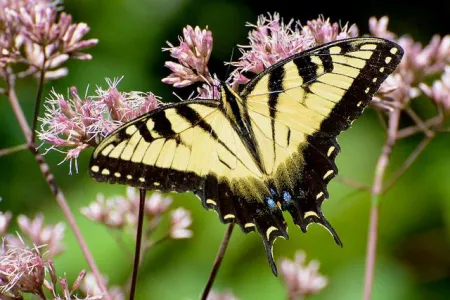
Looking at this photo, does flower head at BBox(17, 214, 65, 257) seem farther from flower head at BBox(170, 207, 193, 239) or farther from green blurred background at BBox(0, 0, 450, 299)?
green blurred background at BBox(0, 0, 450, 299)

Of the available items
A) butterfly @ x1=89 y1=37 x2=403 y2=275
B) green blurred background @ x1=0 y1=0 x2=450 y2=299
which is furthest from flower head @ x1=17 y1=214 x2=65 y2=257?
green blurred background @ x1=0 y1=0 x2=450 y2=299

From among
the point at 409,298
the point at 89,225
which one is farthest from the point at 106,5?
the point at 409,298

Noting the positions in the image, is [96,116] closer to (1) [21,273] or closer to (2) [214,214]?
(1) [21,273]

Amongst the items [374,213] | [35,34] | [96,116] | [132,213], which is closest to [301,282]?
[374,213]

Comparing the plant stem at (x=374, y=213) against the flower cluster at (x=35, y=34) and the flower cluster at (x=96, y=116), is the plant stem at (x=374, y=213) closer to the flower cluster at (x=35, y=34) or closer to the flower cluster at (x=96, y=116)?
the flower cluster at (x=96, y=116)

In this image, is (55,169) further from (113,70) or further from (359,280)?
(359,280)

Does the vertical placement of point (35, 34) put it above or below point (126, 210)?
above
